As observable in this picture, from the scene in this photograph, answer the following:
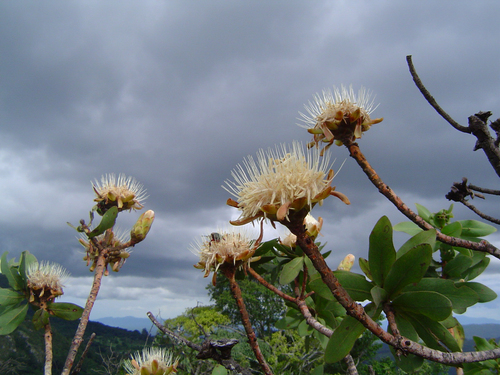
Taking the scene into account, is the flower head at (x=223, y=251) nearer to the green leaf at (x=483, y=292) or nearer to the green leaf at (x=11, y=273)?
the green leaf at (x=483, y=292)

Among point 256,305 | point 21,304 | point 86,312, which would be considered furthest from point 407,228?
point 256,305

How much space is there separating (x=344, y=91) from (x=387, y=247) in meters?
1.14

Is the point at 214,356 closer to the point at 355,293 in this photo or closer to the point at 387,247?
the point at 355,293

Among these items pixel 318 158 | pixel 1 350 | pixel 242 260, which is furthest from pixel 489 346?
pixel 1 350

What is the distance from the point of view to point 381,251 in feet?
3.94

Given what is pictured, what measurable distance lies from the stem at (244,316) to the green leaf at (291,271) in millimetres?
289

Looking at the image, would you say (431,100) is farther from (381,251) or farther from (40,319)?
(40,319)

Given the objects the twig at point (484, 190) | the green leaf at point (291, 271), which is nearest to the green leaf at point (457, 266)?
the twig at point (484, 190)

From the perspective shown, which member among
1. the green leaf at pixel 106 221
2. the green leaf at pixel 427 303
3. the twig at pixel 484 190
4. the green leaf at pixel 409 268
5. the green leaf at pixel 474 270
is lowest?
the green leaf at pixel 427 303

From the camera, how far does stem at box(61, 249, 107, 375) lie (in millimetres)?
2982

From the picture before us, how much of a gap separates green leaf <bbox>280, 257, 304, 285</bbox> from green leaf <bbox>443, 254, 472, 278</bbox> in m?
0.96

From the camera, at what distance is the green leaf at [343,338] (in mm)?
1188

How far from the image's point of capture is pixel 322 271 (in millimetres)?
1148

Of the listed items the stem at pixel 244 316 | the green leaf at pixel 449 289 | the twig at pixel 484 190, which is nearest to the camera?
the green leaf at pixel 449 289
